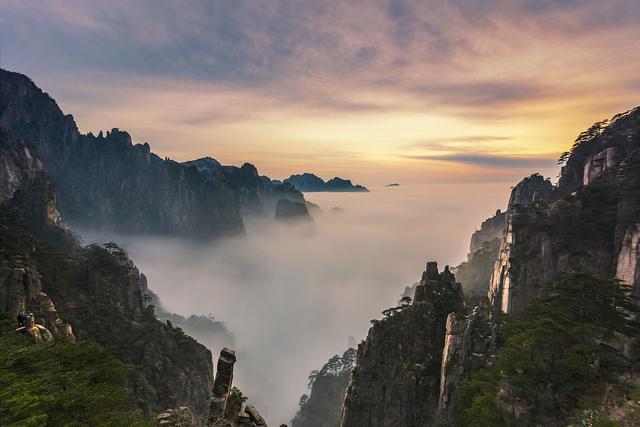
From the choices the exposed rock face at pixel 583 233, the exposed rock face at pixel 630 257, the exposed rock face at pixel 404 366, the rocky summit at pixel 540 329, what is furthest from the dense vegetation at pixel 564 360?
the exposed rock face at pixel 583 233

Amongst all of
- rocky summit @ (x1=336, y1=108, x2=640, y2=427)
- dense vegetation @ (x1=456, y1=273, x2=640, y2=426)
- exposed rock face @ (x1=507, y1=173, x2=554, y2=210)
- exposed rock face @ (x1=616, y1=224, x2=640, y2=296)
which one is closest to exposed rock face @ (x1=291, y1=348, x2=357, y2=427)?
rocky summit @ (x1=336, y1=108, x2=640, y2=427)

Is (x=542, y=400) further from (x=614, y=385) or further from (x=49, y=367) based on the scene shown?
(x=49, y=367)

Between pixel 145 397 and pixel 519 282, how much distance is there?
63.7 m

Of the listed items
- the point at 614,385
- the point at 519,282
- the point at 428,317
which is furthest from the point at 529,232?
the point at 614,385

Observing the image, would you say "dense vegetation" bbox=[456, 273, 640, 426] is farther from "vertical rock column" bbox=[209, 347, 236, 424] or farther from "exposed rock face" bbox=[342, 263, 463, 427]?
"exposed rock face" bbox=[342, 263, 463, 427]

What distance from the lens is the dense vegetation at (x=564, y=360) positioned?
24203 mm

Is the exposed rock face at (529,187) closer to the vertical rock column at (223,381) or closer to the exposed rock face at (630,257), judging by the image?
the exposed rock face at (630,257)

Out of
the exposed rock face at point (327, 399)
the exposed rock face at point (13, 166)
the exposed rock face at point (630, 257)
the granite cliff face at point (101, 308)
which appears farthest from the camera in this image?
the exposed rock face at point (13, 166)

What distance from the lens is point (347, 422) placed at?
55000 millimetres

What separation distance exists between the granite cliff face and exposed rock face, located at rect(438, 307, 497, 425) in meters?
39.1

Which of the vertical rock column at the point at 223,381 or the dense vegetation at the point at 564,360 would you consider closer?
the vertical rock column at the point at 223,381

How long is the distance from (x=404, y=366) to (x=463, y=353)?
544 inches

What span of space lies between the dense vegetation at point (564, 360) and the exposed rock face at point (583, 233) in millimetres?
29016

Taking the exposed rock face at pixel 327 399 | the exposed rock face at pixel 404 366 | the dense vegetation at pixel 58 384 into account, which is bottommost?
the exposed rock face at pixel 327 399
